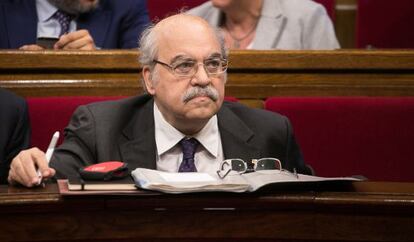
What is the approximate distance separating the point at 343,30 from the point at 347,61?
592mm

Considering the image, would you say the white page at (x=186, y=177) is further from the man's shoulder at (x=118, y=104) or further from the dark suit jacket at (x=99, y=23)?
the dark suit jacket at (x=99, y=23)

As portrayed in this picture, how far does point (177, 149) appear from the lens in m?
1.15

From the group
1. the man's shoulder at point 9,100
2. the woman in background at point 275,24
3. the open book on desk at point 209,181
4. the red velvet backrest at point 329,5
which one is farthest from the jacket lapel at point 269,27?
the open book on desk at point 209,181

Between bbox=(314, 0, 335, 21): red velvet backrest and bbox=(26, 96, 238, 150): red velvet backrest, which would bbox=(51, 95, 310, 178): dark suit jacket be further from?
bbox=(314, 0, 335, 21): red velvet backrest

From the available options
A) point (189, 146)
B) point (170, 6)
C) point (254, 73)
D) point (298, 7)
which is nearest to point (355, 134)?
point (254, 73)

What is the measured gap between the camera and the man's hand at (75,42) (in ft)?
4.67

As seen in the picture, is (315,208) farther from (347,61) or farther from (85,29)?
(85,29)

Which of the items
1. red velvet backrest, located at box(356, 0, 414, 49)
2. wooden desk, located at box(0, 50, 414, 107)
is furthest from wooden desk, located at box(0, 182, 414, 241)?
red velvet backrest, located at box(356, 0, 414, 49)

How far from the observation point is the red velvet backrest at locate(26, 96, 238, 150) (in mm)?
1279

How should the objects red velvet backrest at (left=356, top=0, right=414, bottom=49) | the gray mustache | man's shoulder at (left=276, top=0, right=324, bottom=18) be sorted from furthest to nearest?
red velvet backrest at (left=356, top=0, right=414, bottom=49) → man's shoulder at (left=276, top=0, right=324, bottom=18) → the gray mustache

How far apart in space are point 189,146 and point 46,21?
55 centimetres

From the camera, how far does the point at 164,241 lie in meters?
0.80

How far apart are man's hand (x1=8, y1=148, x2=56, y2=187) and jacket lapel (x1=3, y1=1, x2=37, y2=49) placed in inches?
25.1

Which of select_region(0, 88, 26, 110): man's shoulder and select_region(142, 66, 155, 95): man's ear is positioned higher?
select_region(142, 66, 155, 95): man's ear
